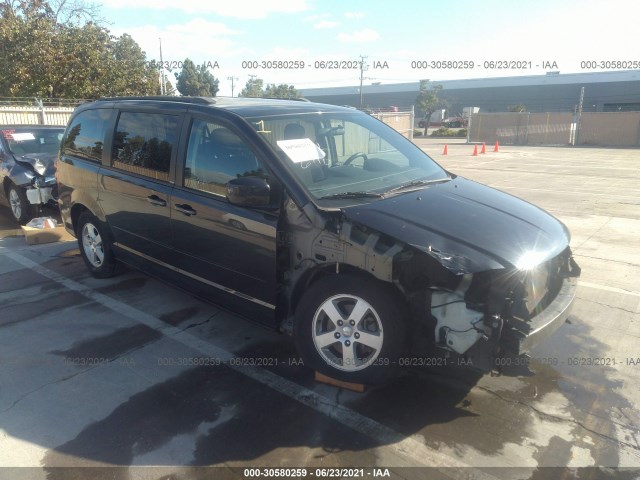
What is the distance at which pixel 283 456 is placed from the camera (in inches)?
109

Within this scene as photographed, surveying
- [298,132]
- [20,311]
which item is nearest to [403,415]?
[298,132]

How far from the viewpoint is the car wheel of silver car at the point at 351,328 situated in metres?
3.03

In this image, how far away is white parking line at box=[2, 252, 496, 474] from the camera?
9.07 ft

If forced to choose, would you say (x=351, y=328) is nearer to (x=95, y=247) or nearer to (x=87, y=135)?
(x=95, y=247)

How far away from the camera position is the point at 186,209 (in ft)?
13.2

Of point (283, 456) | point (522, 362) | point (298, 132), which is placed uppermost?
point (298, 132)

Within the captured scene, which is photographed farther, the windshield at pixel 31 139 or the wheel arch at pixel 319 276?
the windshield at pixel 31 139

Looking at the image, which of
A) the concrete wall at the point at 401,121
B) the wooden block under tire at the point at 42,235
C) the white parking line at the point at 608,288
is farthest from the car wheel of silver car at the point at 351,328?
the concrete wall at the point at 401,121

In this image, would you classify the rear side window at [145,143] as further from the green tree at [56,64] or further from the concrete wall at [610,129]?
the concrete wall at [610,129]

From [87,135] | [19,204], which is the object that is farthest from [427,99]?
[87,135]

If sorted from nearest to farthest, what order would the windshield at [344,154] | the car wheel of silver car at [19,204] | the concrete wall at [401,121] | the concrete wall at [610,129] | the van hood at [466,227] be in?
the van hood at [466,227] < the windshield at [344,154] < the car wheel of silver car at [19,204] < the concrete wall at [401,121] < the concrete wall at [610,129]

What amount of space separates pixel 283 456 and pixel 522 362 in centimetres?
151

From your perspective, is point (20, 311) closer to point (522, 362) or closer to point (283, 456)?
point (283, 456)

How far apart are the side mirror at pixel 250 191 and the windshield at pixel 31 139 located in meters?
6.73
